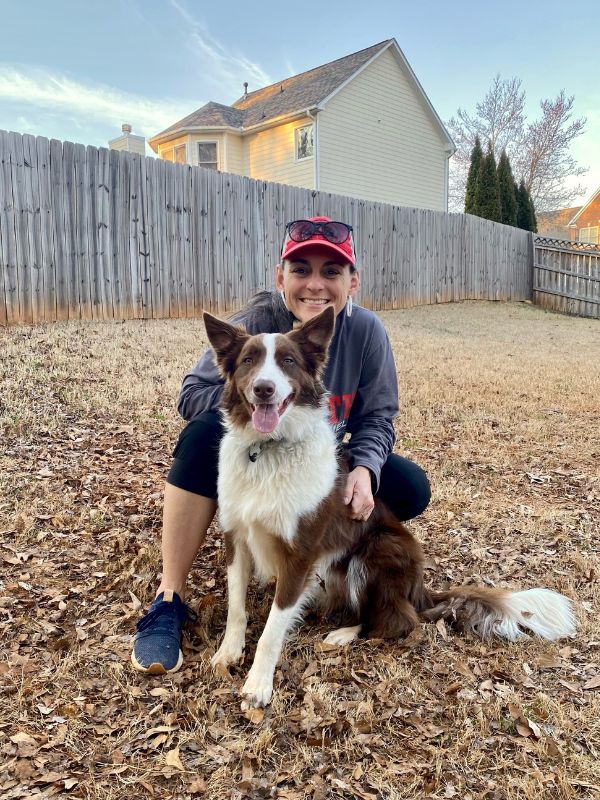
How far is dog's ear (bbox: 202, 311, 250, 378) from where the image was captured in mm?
2680

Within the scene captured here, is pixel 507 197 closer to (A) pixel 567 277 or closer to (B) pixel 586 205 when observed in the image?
(A) pixel 567 277

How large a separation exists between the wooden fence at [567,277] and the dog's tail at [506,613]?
17.0 m

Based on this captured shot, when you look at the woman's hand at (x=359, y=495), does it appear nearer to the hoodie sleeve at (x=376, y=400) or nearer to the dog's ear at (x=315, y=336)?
the hoodie sleeve at (x=376, y=400)

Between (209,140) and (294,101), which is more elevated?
(294,101)

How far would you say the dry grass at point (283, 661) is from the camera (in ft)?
6.83

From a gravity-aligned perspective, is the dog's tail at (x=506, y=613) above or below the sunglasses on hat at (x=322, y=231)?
below

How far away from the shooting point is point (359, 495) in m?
2.78

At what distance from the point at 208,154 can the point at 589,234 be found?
3116 centimetres

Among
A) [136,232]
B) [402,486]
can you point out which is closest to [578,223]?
[136,232]

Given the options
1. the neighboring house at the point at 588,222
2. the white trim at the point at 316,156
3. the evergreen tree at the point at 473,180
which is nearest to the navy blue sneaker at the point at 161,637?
the white trim at the point at 316,156

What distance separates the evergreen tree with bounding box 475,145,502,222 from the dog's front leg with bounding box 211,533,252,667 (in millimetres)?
21419

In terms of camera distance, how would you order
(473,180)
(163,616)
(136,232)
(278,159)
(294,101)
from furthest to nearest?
(473,180) → (278,159) → (294,101) → (136,232) → (163,616)

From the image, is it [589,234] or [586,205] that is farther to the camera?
[589,234]

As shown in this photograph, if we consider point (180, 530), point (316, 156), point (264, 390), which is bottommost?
point (180, 530)
